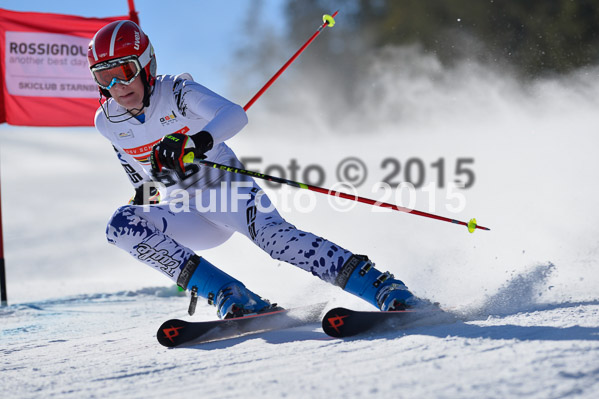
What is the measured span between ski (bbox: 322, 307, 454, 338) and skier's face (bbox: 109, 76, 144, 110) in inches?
52.2

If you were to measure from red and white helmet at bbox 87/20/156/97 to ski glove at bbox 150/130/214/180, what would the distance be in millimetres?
470

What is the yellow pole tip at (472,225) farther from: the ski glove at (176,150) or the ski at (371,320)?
the ski glove at (176,150)

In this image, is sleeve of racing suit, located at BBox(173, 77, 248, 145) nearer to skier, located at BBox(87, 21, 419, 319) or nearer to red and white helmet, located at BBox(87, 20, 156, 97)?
skier, located at BBox(87, 21, 419, 319)

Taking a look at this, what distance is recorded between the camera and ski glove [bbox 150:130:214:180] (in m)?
2.43

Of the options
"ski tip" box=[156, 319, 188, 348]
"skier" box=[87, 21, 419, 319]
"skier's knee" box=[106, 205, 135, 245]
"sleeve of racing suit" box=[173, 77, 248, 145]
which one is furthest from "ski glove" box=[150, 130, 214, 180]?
"ski tip" box=[156, 319, 188, 348]

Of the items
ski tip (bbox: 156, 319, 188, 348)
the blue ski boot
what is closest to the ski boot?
ski tip (bbox: 156, 319, 188, 348)

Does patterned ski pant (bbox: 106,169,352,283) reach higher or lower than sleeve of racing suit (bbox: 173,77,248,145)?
lower

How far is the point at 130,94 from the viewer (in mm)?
2822

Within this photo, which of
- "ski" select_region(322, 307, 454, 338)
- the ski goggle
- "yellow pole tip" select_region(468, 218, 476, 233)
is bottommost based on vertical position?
"ski" select_region(322, 307, 454, 338)

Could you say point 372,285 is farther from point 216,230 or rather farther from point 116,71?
point 116,71

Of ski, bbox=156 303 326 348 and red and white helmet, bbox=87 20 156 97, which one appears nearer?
ski, bbox=156 303 326 348

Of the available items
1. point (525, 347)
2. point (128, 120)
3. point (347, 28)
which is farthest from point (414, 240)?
point (347, 28)

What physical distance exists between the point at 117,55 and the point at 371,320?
1.51m

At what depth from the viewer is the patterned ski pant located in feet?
8.38
